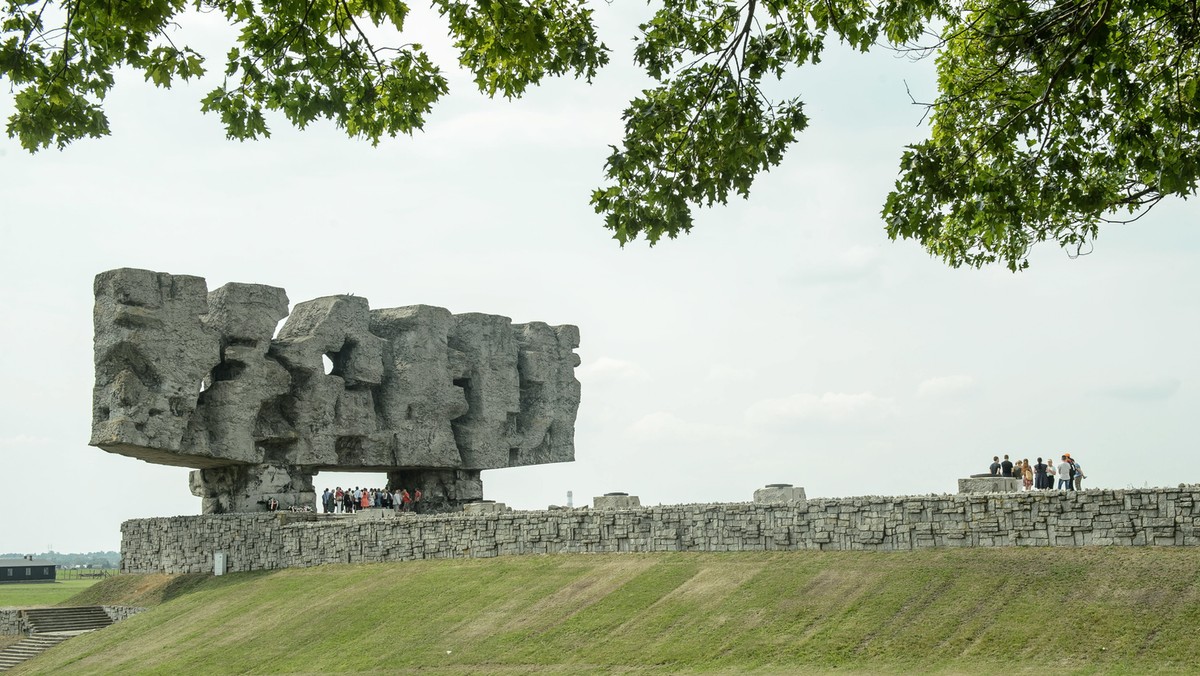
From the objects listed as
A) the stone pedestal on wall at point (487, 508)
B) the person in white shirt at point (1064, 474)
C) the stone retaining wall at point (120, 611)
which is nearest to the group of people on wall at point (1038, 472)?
the person in white shirt at point (1064, 474)

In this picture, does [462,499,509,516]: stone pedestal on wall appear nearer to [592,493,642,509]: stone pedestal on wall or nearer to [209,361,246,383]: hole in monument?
[592,493,642,509]: stone pedestal on wall

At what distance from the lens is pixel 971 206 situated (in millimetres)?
11594

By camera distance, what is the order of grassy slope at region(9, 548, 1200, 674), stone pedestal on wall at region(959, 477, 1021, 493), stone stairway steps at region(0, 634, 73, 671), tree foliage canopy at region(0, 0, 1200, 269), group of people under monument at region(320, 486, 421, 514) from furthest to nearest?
group of people under monument at region(320, 486, 421, 514)
stone stairway steps at region(0, 634, 73, 671)
stone pedestal on wall at region(959, 477, 1021, 493)
grassy slope at region(9, 548, 1200, 674)
tree foliage canopy at region(0, 0, 1200, 269)

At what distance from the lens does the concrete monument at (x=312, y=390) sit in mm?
33562

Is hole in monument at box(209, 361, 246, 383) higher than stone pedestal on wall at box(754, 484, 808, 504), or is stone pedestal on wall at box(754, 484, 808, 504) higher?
hole in monument at box(209, 361, 246, 383)

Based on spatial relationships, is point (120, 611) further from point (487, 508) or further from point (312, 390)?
point (487, 508)

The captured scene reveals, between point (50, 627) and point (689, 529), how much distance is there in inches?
732

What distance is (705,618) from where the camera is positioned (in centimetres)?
2145

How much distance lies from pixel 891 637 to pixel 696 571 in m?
6.06

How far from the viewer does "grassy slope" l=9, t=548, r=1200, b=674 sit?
17609mm

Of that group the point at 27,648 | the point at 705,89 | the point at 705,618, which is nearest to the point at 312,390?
the point at 27,648

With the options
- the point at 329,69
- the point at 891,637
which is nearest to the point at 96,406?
the point at 891,637

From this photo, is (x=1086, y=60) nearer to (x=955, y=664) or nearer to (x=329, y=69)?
(x=329, y=69)

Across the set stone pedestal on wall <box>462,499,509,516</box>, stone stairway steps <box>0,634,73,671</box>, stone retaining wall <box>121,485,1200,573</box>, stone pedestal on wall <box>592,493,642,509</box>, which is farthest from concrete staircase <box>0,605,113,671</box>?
stone pedestal on wall <box>592,493,642,509</box>
